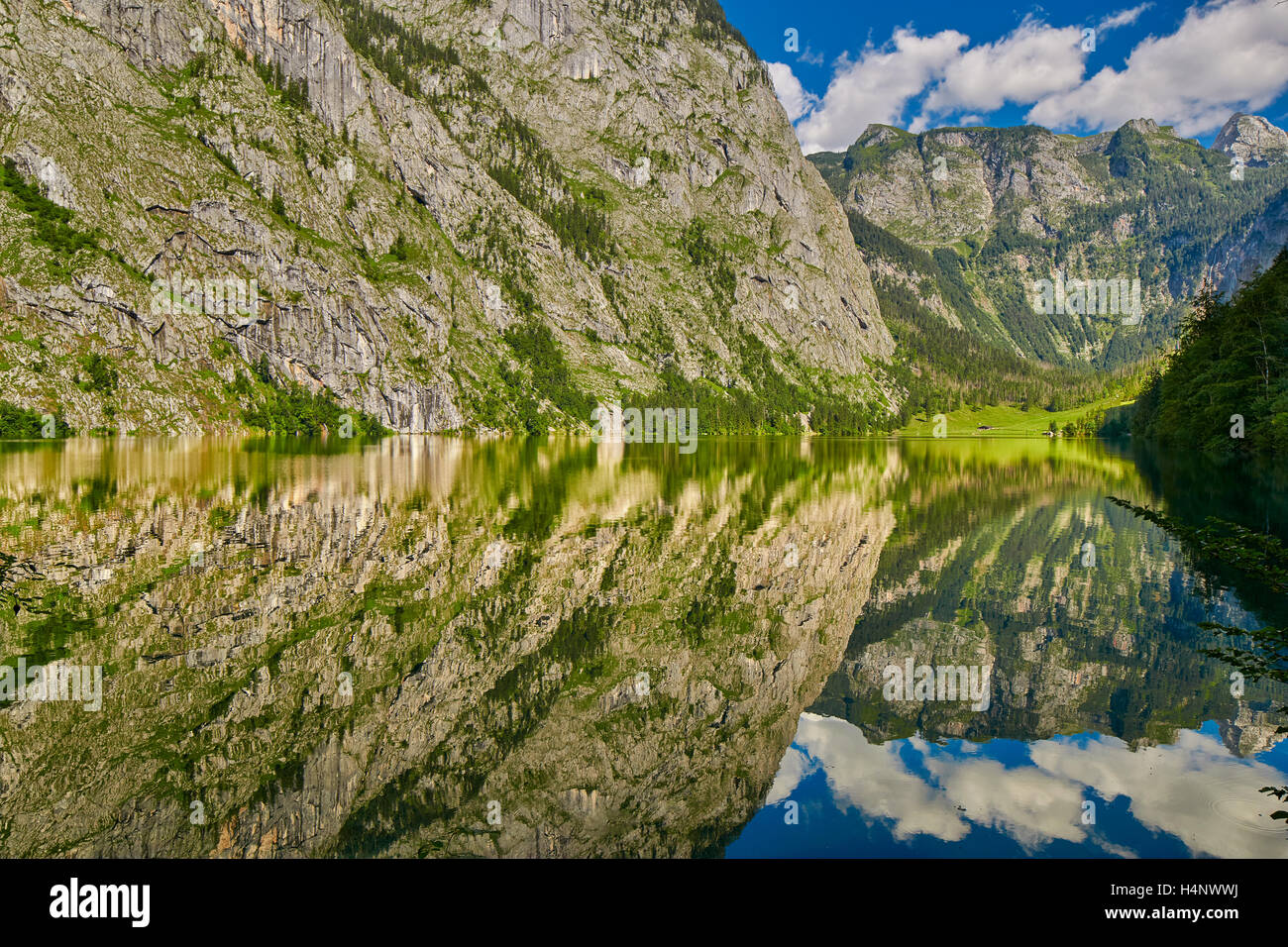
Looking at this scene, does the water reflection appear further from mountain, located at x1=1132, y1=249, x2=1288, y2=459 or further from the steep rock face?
mountain, located at x1=1132, y1=249, x2=1288, y2=459

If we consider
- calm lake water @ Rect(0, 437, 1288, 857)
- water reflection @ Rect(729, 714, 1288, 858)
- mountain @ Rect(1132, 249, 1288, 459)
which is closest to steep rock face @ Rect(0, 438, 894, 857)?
calm lake water @ Rect(0, 437, 1288, 857)

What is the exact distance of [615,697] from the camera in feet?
47.8

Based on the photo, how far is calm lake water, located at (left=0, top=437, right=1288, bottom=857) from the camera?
31.8 feet

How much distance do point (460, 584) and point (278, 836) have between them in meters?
12.3

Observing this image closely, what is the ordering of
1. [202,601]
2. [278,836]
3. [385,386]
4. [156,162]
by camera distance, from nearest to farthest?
[278,836] < [202,601] < [156,162] < [385,386]

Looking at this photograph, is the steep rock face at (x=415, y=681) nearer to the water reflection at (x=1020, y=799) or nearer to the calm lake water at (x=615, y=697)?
the calm lake water at (x=615, y=697)

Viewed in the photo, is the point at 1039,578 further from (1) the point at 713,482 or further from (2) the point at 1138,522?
(1) the point at 713,482

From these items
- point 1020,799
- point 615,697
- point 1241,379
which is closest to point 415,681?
point 615,697

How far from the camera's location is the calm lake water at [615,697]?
9680 millimetres

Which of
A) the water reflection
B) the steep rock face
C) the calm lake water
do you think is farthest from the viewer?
the steep rock face
